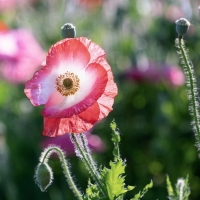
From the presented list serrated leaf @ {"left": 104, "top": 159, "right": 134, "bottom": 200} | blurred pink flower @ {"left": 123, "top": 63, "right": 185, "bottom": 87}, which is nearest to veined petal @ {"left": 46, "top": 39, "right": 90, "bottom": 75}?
serrated leaf @ {"left": 104, "top": 159, "right": 134, "bottom": 200}

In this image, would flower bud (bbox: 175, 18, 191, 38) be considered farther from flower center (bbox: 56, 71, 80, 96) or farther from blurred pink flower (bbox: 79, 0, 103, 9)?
blurred pink flower (bbox: 79, 0, 103, 9)

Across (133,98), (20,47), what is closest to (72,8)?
(133,98)

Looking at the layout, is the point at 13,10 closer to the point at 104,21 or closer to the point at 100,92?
the point at 104,21

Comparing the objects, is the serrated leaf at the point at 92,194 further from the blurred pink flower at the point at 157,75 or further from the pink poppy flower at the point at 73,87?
the blurred pink flower at the point at 157,75

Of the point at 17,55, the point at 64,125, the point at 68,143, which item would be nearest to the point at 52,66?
the point at 64,125

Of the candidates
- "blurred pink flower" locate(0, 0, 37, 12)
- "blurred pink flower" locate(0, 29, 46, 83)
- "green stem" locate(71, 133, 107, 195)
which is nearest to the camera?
"green stem" locate(71, 133, 107, 195)

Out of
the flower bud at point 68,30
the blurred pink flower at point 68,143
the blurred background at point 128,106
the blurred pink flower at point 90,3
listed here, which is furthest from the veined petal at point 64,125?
the blurred pink flower at point 90,3
